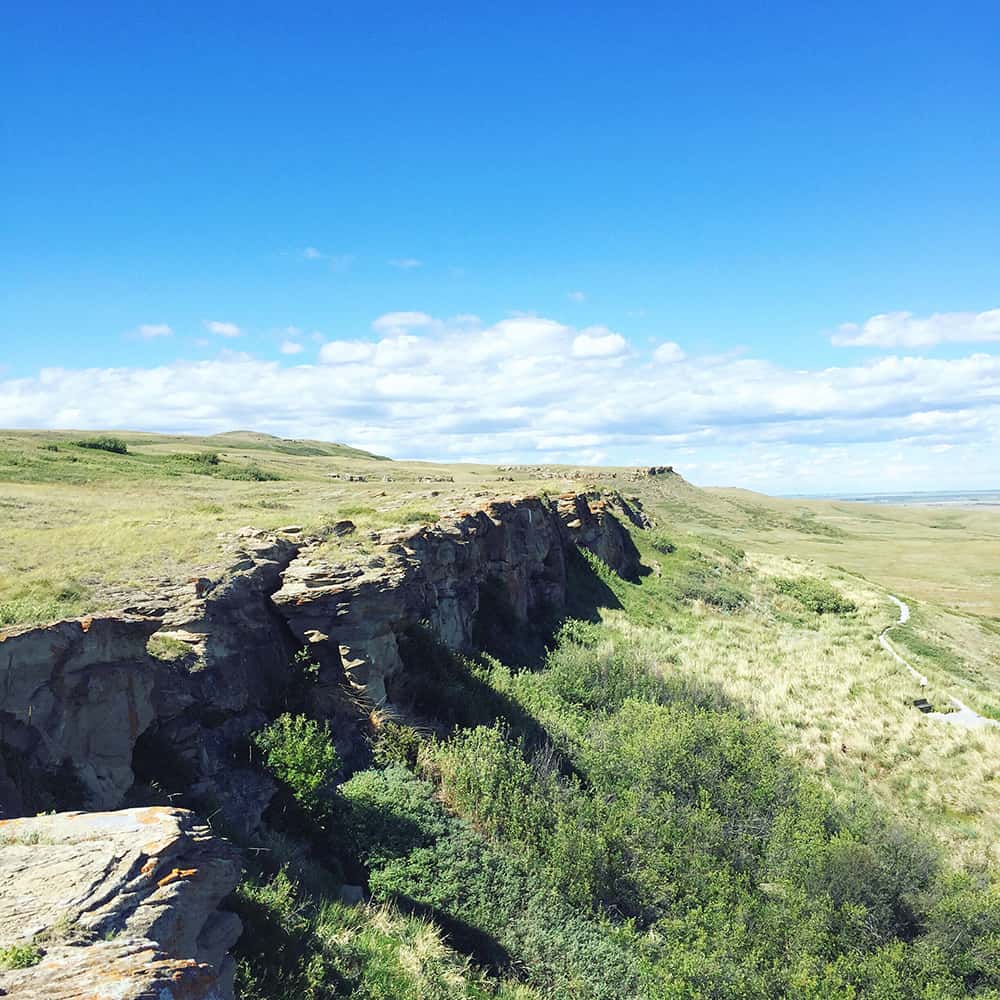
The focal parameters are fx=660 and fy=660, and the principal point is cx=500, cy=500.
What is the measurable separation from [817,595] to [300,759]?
124ft

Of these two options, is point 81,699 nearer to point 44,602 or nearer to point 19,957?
point 44,602

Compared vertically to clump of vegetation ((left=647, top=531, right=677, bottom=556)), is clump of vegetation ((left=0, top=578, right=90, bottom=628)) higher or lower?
higher

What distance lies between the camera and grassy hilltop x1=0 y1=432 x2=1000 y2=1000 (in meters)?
8.61

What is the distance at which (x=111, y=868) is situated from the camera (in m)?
5.14

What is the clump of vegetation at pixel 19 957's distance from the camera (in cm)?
422

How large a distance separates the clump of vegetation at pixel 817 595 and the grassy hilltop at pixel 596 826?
48.5 feet

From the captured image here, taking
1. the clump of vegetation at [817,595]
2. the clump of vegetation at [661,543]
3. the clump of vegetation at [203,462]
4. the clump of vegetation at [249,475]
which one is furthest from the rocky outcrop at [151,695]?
the clump of vegetation at [661,543]

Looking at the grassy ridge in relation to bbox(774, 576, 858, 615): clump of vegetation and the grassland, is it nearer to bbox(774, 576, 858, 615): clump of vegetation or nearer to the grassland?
the grassland

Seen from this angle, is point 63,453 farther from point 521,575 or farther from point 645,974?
point 645,974

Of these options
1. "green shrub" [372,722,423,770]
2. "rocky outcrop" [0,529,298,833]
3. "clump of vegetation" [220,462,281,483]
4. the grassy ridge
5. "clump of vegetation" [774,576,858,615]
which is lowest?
"clump of vegetation" [774,576,858,615]

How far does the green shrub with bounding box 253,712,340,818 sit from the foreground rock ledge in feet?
13.3

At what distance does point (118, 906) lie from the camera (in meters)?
4.82

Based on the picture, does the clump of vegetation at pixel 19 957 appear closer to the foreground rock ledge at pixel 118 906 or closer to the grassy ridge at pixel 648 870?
the foreground rock ledge at pixel 118 906

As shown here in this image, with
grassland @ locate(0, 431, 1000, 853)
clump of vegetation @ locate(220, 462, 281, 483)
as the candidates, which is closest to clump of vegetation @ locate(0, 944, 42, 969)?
grassland @ locate(0, 431, 1000, 853)
